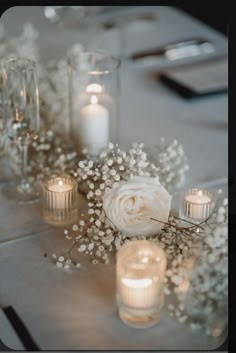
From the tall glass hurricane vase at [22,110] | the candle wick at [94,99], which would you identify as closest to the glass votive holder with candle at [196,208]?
the tall glass hurricane vase at [22,110]

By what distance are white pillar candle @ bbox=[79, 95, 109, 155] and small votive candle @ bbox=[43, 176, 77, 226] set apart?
29 centimetres

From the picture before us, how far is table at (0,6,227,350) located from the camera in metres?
1.17

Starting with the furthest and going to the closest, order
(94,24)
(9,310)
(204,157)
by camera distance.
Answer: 1. (94,24)
2. (204,157)
3. (9,310)

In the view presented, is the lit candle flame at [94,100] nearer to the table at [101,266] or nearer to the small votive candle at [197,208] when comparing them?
the table at [101,266]

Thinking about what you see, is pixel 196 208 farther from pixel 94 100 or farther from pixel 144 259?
pixel 94 100

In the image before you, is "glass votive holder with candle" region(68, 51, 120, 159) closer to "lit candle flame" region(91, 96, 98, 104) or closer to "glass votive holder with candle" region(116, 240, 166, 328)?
"lit candle flame" region(91, 96, 98, 104)

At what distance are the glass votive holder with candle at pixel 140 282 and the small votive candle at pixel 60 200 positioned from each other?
316 mm

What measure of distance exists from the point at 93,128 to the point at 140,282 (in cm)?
69

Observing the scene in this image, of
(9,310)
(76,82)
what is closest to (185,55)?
(76,82)

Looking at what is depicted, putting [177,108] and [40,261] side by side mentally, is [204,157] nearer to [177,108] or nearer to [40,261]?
[177,108]

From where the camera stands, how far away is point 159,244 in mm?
1274

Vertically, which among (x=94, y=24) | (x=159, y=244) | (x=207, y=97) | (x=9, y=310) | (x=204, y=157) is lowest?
(x=9, y=310)

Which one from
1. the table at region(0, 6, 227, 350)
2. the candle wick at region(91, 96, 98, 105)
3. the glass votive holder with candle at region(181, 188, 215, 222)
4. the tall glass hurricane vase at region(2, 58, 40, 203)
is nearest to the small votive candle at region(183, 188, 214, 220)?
the glass votive holder with candle at region(181, 188, 215, 222)

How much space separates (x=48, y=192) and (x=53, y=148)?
0.28 metres
